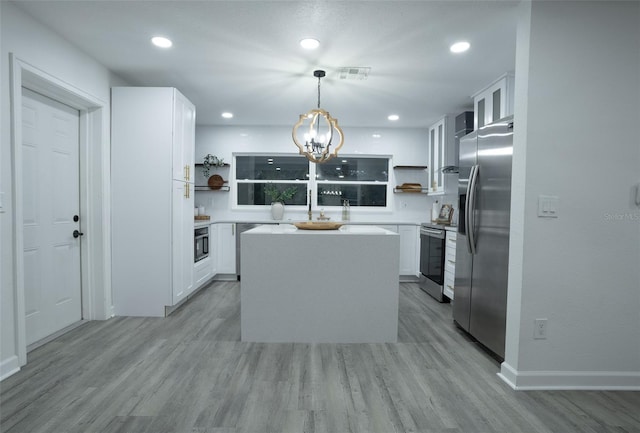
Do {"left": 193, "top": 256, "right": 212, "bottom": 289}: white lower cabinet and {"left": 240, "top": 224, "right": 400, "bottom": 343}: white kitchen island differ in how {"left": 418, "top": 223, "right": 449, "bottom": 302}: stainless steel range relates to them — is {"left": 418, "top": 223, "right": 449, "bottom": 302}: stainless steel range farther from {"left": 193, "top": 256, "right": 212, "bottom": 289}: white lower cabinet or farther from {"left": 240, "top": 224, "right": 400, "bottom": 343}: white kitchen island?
{"left": 193, "top": 256, "right": 212, "bottom": 289}: white lower cabinet

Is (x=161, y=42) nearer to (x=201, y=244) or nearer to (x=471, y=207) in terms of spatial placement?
(x=201, y=244)

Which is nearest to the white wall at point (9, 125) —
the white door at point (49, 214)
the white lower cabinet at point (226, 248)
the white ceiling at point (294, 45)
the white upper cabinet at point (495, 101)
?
the white ceiling at point (294, 45)

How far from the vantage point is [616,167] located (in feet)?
7.73

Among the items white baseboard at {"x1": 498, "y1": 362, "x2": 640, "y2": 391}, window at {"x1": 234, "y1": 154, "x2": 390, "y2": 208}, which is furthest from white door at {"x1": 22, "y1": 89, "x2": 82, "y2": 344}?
white baseboard at {"x1": 498, "y1": 362, "x2": 640, "y2": 391}

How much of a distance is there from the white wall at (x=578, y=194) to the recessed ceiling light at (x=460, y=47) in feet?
1.96

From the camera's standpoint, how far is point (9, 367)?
246cm

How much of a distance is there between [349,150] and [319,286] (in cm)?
358

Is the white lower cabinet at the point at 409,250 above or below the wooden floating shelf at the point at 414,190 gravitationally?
below

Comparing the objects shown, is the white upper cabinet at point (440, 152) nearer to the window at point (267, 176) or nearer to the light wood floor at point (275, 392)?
the window at point (267, 176)

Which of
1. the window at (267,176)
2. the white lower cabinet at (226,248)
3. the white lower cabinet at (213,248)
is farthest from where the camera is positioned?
the window at (267,176)

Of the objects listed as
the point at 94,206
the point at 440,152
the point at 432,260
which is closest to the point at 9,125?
the point at 94,206

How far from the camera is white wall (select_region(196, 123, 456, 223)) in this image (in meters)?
6.12

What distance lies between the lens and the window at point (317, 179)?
628cm

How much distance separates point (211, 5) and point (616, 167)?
Answer: 2.89 meters
